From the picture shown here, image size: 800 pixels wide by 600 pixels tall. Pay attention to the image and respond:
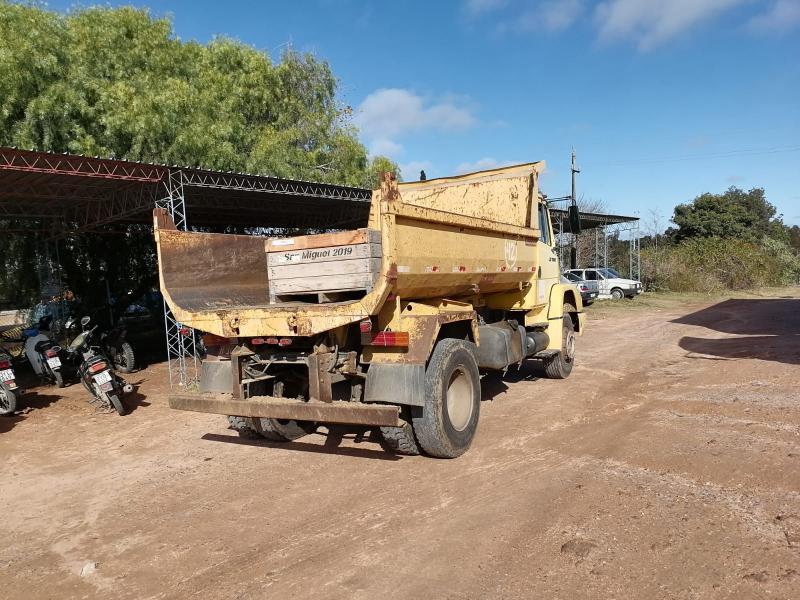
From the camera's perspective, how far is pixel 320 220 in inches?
660

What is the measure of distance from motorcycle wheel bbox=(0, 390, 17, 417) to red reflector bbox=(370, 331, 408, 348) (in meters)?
5.60

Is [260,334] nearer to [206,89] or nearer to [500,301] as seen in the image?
[500,301]

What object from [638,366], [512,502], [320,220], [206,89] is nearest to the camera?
[512,502]

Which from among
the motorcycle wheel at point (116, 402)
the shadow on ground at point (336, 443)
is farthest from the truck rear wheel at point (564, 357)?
the motorcycle wheel at point (116, 402)

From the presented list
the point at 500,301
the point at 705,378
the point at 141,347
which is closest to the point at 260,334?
the point at 500,301

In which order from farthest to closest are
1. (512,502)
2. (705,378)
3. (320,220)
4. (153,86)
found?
(320,220) < (153,86) < (705,378) < (512,502)

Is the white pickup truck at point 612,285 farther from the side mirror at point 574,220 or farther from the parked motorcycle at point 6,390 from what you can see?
the parked motorcycle at point 6,390

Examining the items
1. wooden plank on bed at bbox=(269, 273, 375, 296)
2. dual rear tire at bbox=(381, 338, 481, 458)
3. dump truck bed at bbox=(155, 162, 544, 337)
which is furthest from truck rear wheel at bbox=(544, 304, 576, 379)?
wooden plank on bed at bbox=(269, 273, 375, 296)

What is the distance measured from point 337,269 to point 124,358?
7918 millimetres

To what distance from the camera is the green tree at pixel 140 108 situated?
11906mm

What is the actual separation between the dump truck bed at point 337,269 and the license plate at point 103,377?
276cm

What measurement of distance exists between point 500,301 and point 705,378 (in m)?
3.30

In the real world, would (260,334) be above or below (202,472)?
above

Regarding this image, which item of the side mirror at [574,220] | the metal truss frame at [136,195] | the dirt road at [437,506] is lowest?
the dirt road at [437,506]
